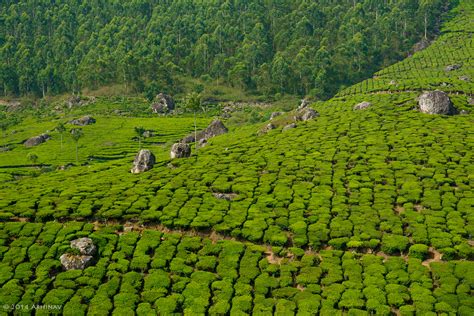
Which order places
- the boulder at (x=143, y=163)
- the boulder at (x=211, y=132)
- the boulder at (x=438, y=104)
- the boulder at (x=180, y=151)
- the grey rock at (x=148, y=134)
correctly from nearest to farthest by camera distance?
the boulder at (x=143, y=163), the boulder at (x=180, y=151), the boulder at (x=438, y=104), the boulder at (x=211, y=132), the grey rock at (x=148, y=134)

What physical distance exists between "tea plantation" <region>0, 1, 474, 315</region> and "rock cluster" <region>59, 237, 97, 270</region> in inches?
33.7

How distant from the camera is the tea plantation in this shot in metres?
42.8

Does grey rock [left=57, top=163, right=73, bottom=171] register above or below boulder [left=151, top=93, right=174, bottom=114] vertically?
below

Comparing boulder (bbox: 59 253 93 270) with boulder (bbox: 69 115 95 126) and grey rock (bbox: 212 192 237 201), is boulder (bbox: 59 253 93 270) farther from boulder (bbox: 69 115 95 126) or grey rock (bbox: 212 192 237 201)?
boulder (bbox: 69 115 95 126)

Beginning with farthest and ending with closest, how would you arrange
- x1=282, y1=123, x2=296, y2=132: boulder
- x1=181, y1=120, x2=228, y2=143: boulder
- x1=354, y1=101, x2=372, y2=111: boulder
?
x1=181, y1=120, x2=228, y2=143: boulder
x1=354, y1=101, x2=372, y2=111: boulder
x1=282, y1=123, x2=296, y2=132: boulder

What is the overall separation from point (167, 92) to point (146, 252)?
473ft

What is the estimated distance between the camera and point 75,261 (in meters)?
47.6

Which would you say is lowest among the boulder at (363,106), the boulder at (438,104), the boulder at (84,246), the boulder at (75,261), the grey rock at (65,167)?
the grey rock at (65,167)

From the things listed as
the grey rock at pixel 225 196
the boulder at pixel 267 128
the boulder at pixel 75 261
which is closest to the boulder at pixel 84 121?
the boulder at pixel 267 128

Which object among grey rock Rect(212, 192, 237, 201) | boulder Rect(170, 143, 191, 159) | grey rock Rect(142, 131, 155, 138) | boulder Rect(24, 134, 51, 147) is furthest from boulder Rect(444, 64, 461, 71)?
boulder Rect(24, 134, 51, 147)

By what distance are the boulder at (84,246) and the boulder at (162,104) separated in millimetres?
121672

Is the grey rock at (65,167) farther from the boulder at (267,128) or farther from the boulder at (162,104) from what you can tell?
the boulder at (162,104)

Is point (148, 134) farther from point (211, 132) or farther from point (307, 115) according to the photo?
point (307, 115)

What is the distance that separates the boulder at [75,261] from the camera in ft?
156
